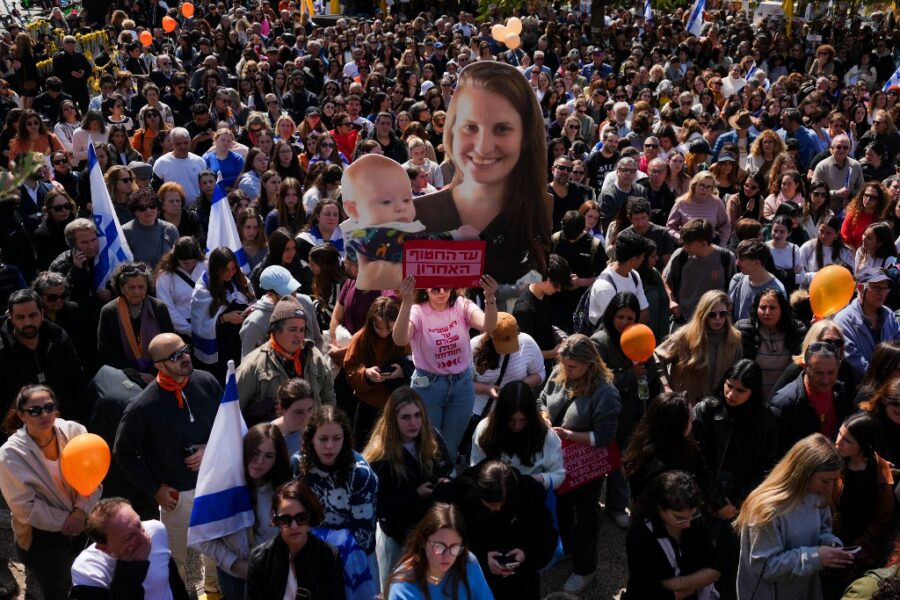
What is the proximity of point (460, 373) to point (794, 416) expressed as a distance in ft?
6.04

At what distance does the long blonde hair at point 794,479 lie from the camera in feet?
14.0

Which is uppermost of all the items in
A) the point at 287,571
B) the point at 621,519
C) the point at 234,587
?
the point at 287,571

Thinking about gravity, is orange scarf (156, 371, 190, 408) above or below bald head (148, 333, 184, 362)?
below

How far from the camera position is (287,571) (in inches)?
153

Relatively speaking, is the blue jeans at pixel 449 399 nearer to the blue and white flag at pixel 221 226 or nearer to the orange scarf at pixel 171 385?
the orange scarf at pixel 171 385

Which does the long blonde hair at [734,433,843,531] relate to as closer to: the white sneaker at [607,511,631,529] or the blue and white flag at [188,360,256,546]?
the white sneaker at [607,511,631,529]

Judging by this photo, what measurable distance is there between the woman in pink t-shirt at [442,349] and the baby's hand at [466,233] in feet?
1.54

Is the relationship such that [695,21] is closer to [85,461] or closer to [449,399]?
[449,399]

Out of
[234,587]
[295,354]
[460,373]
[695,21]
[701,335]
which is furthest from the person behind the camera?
[695,21]

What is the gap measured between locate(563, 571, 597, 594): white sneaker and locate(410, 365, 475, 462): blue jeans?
0.93 m

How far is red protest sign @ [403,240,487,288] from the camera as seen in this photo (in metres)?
5.00

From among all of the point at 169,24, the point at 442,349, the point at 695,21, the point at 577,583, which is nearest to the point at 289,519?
the point at 442,349

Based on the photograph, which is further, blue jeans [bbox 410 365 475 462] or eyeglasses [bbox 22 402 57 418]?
blue jeans [bbox 410 365 475 462]

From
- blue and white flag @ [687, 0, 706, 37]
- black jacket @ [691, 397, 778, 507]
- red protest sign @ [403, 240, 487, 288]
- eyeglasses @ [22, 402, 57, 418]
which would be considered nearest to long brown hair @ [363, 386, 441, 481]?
red protest sign @ [403, 240, 487, 288]
